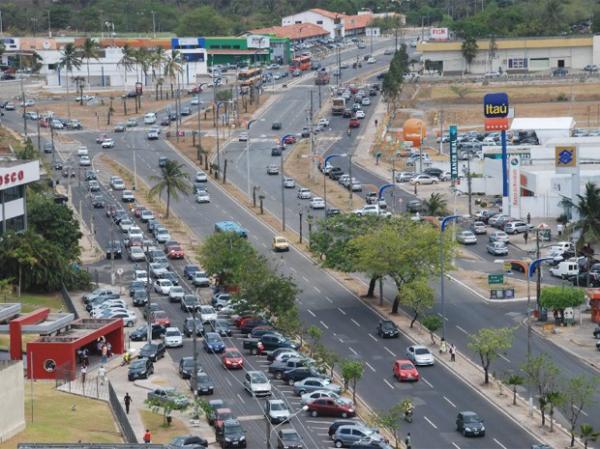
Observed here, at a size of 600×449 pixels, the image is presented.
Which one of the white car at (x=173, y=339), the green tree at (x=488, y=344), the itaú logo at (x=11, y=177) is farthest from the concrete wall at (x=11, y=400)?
the itaú logo at (x=11, y=177)

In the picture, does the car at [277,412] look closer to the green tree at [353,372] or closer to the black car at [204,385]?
the green tree at [353,372]

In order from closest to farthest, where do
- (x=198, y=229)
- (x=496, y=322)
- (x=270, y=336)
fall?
(x=270, y=336) → (x=496, y=322) → (x=198, y=229)

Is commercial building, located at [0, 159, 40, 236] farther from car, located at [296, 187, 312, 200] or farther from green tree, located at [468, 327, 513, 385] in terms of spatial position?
green tree, located at [468, 327, 513, 385]

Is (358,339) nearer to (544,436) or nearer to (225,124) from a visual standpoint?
(544,436)

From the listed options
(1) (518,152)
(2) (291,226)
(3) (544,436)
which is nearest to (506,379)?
(3) (544,436)

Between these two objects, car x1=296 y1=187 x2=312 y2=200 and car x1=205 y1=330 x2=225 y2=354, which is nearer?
car x1=205 y1=330 x2=225 y2=354

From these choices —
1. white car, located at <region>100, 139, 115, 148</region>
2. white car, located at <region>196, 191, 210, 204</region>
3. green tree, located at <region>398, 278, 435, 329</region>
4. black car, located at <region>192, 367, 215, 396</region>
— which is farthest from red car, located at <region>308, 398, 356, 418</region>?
white car, located at <region>100, 139, 115, 148</region>
